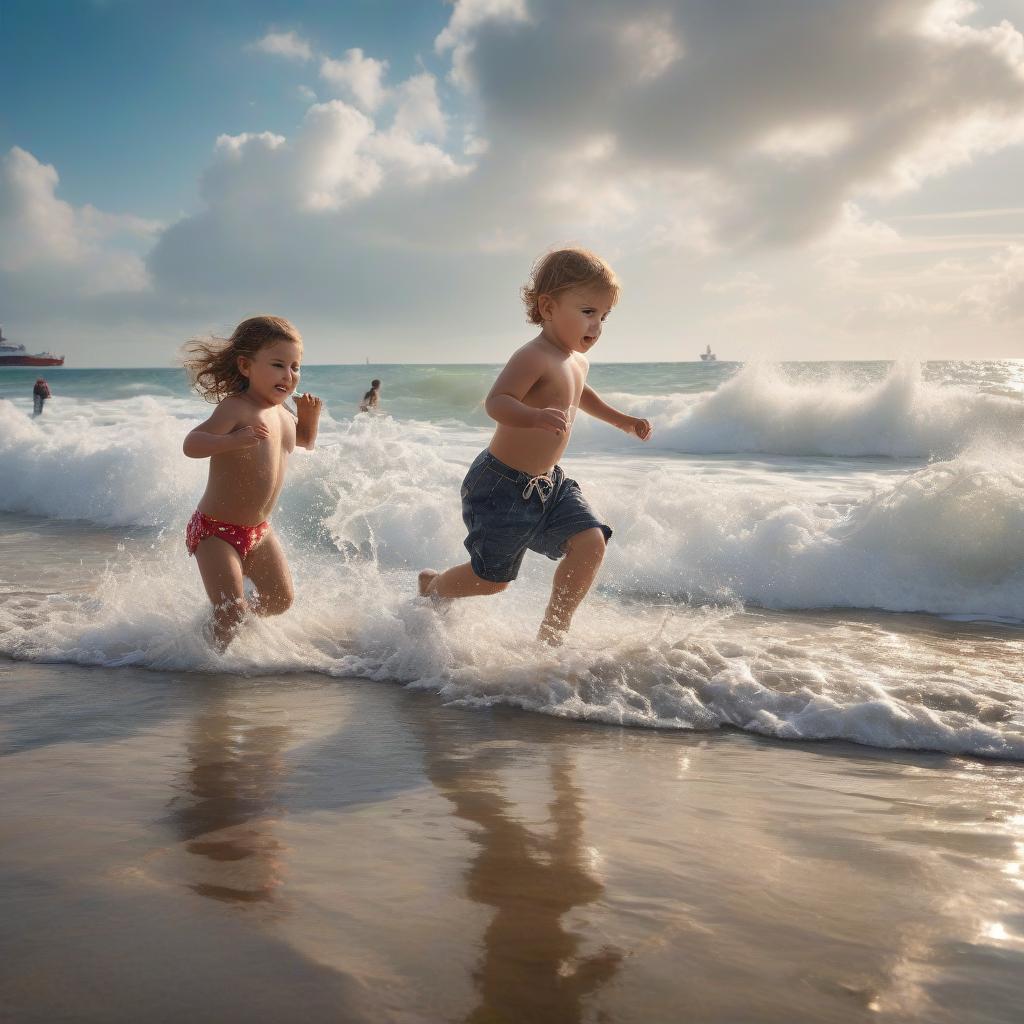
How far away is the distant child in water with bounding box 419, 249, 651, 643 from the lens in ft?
11.8

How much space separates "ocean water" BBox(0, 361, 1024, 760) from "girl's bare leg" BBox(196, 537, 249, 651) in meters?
0.07

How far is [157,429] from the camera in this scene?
34.2 feet

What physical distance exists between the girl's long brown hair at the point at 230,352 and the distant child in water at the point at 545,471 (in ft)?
3.34

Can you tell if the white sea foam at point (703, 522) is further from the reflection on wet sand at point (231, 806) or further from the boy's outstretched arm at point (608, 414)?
the reflection on wet sand at point (231, 806)

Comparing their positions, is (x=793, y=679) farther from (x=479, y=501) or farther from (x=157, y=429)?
(x=157, y=429)

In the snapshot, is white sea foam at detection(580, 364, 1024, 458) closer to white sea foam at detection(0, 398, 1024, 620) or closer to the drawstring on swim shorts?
white sea foam at detection(0, 398, 1024, 620)

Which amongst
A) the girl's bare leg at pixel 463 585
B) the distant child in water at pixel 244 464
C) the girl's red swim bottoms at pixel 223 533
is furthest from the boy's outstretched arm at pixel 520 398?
the girl's red swim bottoms at pixel 223 533

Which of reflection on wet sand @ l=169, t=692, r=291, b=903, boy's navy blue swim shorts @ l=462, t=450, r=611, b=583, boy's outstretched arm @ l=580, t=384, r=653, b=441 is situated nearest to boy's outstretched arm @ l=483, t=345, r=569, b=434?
boy's navy blue swim shorts @ l=462, t=450, r=611, b=583

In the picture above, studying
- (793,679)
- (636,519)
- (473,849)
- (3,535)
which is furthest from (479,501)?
(3,535)

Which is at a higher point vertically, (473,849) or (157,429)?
(157,429)

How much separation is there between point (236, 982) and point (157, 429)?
9861 mm

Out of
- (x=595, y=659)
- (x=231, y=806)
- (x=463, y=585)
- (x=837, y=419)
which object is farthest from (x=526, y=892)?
(x=837, y=419)

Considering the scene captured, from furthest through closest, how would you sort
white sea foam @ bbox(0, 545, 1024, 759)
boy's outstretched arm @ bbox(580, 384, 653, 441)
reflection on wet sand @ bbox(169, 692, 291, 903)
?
boy's outstretched arm @ bbox(580, 384, 653, 441) < white sea foam @ bbox(0, 545, 1024, 759) < reflection on wet sand @ bbox(169, 692, 291, 903)

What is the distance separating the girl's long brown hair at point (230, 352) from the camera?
3889mm
